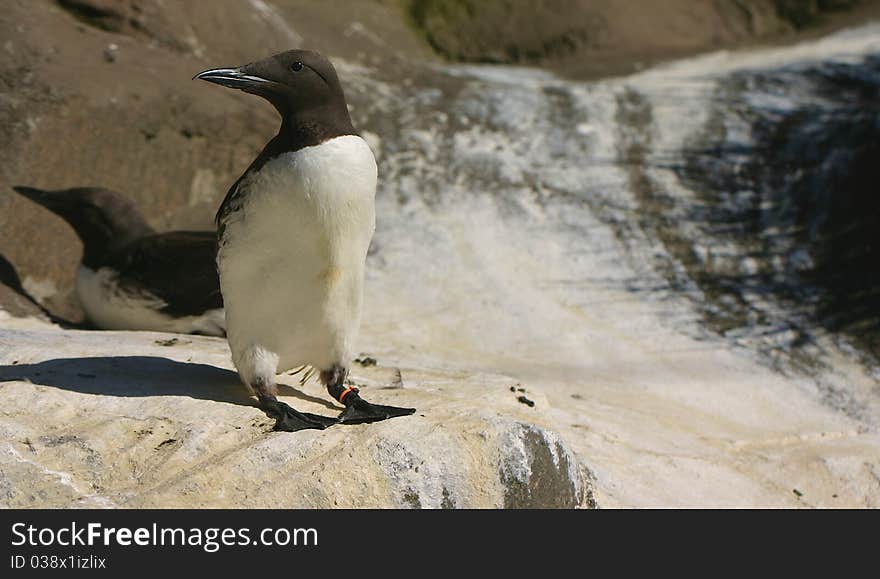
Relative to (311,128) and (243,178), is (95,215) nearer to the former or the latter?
(243,178)

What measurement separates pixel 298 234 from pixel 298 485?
952 mm

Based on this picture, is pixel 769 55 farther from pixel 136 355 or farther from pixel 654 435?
pixel 136 355

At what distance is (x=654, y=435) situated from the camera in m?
5.57

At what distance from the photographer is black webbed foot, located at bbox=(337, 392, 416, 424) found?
13.8 ft

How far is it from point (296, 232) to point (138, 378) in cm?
99

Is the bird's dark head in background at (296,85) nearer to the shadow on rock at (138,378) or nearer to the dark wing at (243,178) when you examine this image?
the dark wing at (243,178)

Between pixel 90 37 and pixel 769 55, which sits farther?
pixel 769 55

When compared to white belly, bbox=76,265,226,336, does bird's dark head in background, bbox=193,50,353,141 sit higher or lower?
higher

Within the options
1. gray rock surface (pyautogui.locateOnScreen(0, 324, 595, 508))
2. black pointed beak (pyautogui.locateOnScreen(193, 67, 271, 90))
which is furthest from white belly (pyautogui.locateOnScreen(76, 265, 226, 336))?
black pointed beak (pyautogui.locateOnScreen(193, 67, 271, 90))

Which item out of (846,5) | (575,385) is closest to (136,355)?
(575,385)

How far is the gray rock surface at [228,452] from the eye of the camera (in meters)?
3.73

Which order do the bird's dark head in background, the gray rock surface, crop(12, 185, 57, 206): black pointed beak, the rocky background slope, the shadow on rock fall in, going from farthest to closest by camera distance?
1. crop(12, 185, 57, 206): black pointed beak
2. the shadow on rock
3. the bird's dark head in background
4. the rocky background slope
5. the gray rock surface

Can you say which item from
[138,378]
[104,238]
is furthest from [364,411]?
[104,238]

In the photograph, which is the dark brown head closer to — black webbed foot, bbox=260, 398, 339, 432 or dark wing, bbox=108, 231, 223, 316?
dark wing, bbox=108, 231, 223, 316
